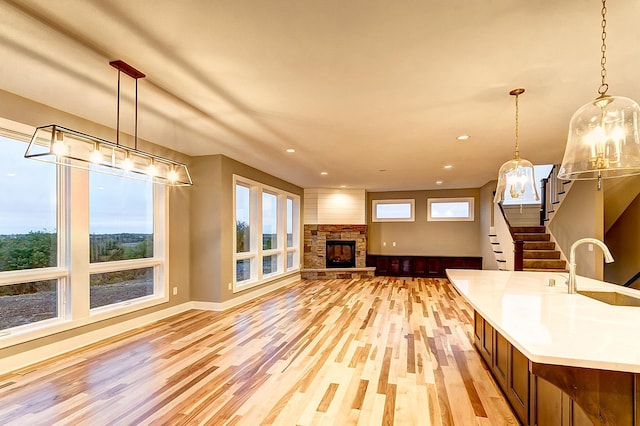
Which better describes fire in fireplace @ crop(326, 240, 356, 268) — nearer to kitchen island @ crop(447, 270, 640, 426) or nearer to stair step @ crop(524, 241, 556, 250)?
stair step @ crop(524, 241, 556, 250)

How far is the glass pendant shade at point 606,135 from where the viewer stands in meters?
1.85

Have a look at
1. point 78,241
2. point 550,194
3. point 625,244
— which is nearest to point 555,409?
point 78,241

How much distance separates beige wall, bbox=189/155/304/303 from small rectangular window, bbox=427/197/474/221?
6.53m

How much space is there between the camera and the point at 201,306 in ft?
17.9

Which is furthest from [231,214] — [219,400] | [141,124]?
[219,400]

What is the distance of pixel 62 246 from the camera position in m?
3.57

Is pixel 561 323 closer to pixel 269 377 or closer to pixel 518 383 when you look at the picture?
pixel 518 383

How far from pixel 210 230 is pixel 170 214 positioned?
2.23 feet

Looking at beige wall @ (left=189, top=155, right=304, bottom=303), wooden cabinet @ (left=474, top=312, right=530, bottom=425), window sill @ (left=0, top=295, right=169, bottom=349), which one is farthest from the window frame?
Answer: window sill @ (left=0, top=295, right=169, bottom=349)

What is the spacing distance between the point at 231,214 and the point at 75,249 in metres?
2.43

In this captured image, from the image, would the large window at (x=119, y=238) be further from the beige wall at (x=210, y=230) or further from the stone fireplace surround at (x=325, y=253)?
the stone fireplace surround at (x=325, y=253)

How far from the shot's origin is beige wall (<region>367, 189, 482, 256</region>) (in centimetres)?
937

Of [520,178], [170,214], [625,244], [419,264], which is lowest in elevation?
[419,264]

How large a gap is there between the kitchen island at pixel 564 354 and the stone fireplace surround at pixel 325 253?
21.5 feet
